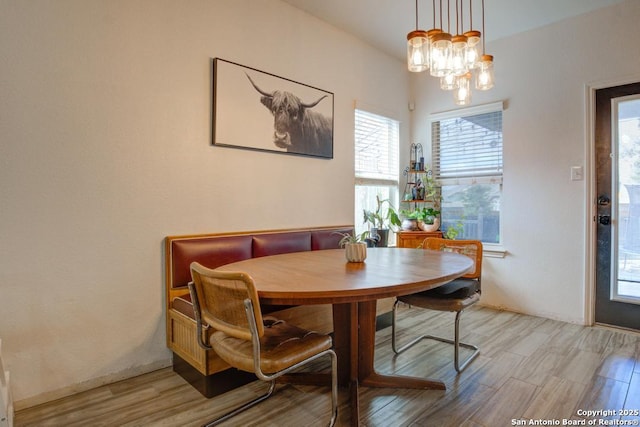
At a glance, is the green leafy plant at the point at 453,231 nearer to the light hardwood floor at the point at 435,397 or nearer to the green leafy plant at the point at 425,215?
the green leafy plant at the point at 425,215

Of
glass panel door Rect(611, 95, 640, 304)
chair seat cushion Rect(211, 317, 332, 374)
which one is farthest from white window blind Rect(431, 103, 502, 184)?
chair seat cushion Rect(211, 317, 332, 374)

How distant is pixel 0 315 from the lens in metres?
1.78

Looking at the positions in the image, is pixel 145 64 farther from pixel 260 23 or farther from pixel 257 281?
pixel 257 281

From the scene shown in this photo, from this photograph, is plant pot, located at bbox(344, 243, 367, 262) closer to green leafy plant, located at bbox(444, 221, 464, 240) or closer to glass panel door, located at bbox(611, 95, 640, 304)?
green leafy plant, located at bbox(444, 221, 464, 240)

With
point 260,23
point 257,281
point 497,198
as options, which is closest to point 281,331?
point 257,281

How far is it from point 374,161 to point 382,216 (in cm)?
65

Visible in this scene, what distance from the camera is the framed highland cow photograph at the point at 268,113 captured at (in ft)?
8.32

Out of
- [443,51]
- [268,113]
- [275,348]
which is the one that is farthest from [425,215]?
[275,348]

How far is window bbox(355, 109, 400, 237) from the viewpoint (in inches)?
148

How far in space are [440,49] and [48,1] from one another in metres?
2.18

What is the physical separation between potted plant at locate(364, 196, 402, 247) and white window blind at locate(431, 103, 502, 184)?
762 mm

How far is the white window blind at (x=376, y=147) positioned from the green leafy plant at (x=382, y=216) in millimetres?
302

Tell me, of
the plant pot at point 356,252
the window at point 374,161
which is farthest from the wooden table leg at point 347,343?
the window at point 374,161

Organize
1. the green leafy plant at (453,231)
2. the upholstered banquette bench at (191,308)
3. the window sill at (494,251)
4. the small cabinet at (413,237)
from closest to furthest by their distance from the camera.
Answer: the upholstered banquette bench at (191,308), the window sill at (494,251), the small cabinet at (413,237), the green leafy plant at (453,231)
